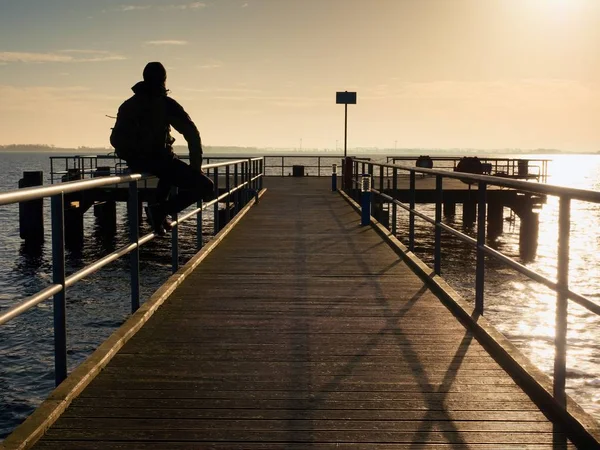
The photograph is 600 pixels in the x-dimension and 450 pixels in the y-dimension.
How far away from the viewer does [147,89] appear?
5996 mm

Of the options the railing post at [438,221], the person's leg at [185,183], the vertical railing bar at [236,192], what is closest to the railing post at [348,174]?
the vertical railing bar at [236,192]

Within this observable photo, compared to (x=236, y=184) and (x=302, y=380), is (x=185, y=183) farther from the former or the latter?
(x=236, y=184)

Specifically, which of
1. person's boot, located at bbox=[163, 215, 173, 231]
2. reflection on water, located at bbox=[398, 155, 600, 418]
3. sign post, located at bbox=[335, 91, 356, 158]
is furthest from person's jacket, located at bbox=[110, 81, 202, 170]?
sign post, located at bbox=[335, 91, 356, 158]

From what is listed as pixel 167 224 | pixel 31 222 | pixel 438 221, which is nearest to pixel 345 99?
pixel 31 222

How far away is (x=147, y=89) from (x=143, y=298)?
13108mm

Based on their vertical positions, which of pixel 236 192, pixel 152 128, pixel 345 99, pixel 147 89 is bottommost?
pixel 236 192

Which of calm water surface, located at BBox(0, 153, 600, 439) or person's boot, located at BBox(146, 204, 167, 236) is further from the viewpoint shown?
calm water surface, located at BBox(0, 153, 600, 439)

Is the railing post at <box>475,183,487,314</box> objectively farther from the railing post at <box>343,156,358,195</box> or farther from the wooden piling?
the wooden piling

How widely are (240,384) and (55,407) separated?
1.08m

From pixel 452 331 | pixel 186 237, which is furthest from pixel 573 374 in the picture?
pixel 186 237

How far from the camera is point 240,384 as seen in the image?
4293 millimetres

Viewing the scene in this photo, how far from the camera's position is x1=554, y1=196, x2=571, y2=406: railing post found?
3824 mm

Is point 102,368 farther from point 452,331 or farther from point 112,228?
point 112,228

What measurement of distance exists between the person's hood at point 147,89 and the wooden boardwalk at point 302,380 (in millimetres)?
1888
